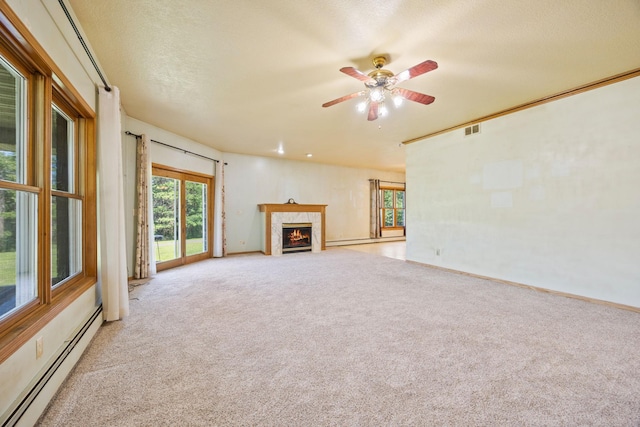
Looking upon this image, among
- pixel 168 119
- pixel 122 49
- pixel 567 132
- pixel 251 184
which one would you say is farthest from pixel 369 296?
pixel 251 184

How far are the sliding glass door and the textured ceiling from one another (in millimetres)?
1502

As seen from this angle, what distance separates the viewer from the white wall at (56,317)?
133 cm

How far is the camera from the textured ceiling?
6.69 ft

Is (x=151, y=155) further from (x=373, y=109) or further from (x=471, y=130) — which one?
(x=471, y=130)

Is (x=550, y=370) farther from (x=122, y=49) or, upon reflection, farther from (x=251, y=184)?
(x=251, y=184)

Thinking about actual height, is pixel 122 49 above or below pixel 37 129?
above

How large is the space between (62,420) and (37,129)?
5.91 ft

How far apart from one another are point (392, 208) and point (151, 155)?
26.7ft

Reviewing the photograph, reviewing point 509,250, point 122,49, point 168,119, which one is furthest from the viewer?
point 168,119

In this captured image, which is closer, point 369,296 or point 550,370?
point 550,370

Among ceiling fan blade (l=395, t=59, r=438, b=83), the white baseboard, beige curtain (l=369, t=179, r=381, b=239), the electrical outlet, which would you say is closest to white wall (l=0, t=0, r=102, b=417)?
the electrical outlet

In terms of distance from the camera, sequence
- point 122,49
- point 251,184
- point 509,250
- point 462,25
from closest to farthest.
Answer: point 462,25 → point 122,49 → point 509,250 → point 251,184

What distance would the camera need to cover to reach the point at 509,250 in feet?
13.6

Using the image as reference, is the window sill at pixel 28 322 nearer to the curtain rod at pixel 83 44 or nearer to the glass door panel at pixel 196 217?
the curtain rod at pixel 83 44
